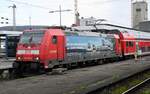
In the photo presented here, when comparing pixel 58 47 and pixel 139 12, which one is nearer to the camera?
pixel 58 47

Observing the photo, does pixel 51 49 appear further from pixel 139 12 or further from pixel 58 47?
pixel 139 12

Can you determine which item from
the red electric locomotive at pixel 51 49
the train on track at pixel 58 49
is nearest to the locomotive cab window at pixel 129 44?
the train on track at pixel 58 49

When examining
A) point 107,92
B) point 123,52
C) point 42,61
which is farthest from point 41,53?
point 123,52

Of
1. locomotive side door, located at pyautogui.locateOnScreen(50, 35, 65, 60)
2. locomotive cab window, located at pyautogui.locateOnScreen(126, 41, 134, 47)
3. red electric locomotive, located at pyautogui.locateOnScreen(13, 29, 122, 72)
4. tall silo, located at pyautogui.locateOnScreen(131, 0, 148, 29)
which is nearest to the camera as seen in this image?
red electric locomotive, located at pyautogui.locateOnScreen(13, 29, 122, 72)

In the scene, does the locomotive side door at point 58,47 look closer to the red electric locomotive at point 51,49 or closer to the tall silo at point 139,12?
the red electric locomotive at point 51,49

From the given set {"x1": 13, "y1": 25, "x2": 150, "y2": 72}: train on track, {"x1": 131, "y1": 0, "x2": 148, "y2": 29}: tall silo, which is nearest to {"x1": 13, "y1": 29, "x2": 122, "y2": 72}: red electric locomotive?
{"x1": 13, "y1": 25, "x2": 150, "y2": 72}: train on track

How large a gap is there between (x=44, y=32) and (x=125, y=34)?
2083 cm

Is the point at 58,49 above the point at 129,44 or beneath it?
above

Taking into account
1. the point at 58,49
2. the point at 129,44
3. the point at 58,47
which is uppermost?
the point at 58,47

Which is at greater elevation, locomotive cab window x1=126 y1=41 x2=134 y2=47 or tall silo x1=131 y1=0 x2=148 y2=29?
tall silo x1=131 y1=0 x2=148 y2=29

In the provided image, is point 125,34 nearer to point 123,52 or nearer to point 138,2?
point 123,52

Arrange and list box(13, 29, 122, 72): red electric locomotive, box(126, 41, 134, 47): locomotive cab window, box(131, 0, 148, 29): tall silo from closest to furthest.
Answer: box(13, 29, 122, 72): red electric locomotive
box(126, 41, 134, 47): locomotive cab window
box(131, 0, 148, 29): tall silo

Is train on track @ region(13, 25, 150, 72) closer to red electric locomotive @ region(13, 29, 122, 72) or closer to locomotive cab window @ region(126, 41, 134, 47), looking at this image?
red electric locomotive @ region(13, 29, 122, 72)

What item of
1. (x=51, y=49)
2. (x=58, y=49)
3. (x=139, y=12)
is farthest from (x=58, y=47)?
(x=139, y=12)
